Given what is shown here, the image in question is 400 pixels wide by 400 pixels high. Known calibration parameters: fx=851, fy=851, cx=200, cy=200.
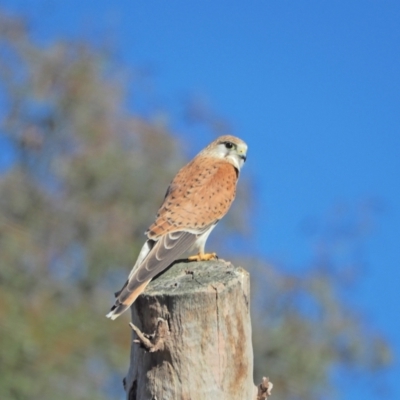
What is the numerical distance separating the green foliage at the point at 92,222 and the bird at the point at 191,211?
6.61 m

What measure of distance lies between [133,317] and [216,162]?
66.2 inches

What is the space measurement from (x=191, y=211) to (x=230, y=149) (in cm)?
87

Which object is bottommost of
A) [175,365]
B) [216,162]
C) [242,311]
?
[175,365]

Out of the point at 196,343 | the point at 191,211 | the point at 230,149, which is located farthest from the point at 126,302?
the point at 230,149

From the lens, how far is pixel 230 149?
509 centimetres

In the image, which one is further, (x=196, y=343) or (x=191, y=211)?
(x=191, y=211)

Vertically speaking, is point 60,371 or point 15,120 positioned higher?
point 15,120

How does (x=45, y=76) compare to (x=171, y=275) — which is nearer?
(x=171, y=275)

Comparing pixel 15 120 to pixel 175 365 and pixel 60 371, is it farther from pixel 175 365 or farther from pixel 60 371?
pixel 175 365

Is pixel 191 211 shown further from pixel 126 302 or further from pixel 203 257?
pixel 126 302

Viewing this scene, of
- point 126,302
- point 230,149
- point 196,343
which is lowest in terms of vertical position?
point 196,343

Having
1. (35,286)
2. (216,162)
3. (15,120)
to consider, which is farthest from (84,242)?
(216,162)

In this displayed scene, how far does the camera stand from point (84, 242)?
13.2 m

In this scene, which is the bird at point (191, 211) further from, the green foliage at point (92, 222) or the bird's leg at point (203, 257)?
the green foliage at point (92, 222)
